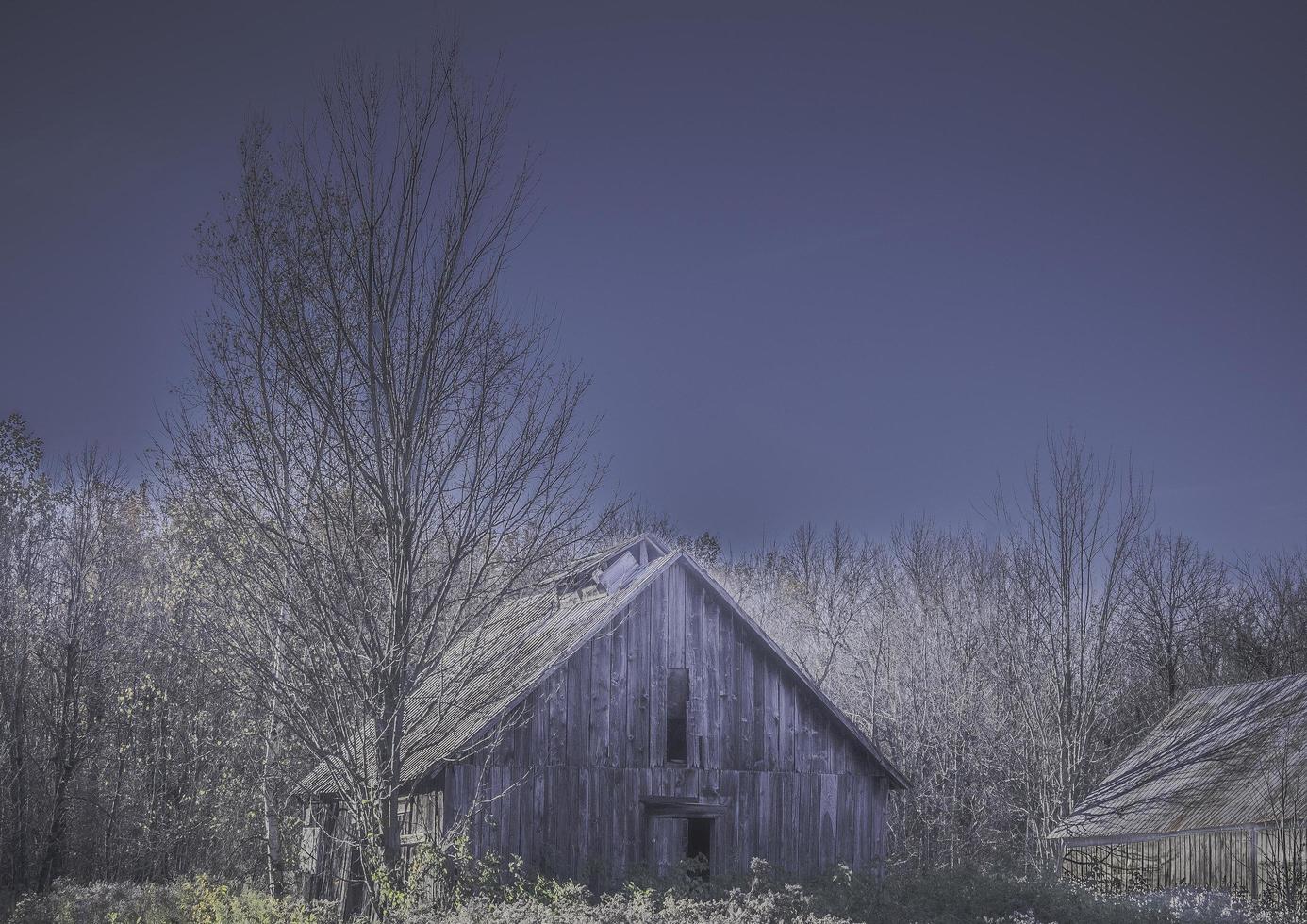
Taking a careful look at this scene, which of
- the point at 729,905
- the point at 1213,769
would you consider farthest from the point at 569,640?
the point at 1213,769

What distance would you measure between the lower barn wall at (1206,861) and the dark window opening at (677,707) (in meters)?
11.1

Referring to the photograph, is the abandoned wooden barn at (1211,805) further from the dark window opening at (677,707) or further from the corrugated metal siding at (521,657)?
the corrugated metal siding at (521,657)

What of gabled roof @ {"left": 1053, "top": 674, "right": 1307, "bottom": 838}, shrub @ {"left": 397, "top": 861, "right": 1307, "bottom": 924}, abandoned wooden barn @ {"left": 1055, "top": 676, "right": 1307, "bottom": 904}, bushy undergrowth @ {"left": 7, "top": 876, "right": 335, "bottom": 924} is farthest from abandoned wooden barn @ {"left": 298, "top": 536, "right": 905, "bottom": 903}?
gabled roof @ {"left": 1053, "top": 674, "right": 1307, "bottom": 838}

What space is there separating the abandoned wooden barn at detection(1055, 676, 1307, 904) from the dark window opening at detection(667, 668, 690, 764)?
11295 mm

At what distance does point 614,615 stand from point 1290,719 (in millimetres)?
17569

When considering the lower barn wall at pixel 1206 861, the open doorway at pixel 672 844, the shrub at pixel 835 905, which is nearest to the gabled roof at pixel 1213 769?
the lower barn wall at pixel 1206 861

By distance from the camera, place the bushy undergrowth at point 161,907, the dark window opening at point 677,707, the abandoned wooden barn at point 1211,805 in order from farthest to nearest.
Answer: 1. the abandoned wooden barn at point 1211,805
2. the dark window opening at point 677,707
3. the bushy undergrowth at point 161,907

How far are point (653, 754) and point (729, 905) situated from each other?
8430 millimetres

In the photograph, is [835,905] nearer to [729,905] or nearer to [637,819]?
[637,819]

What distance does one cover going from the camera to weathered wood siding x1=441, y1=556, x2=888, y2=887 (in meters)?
17.5

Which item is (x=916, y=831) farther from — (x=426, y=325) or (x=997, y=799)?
(x=426, y=325)

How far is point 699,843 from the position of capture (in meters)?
20.4

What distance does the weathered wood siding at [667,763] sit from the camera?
57.4 feet

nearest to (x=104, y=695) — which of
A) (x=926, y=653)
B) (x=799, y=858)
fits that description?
(x=799, y=858)
